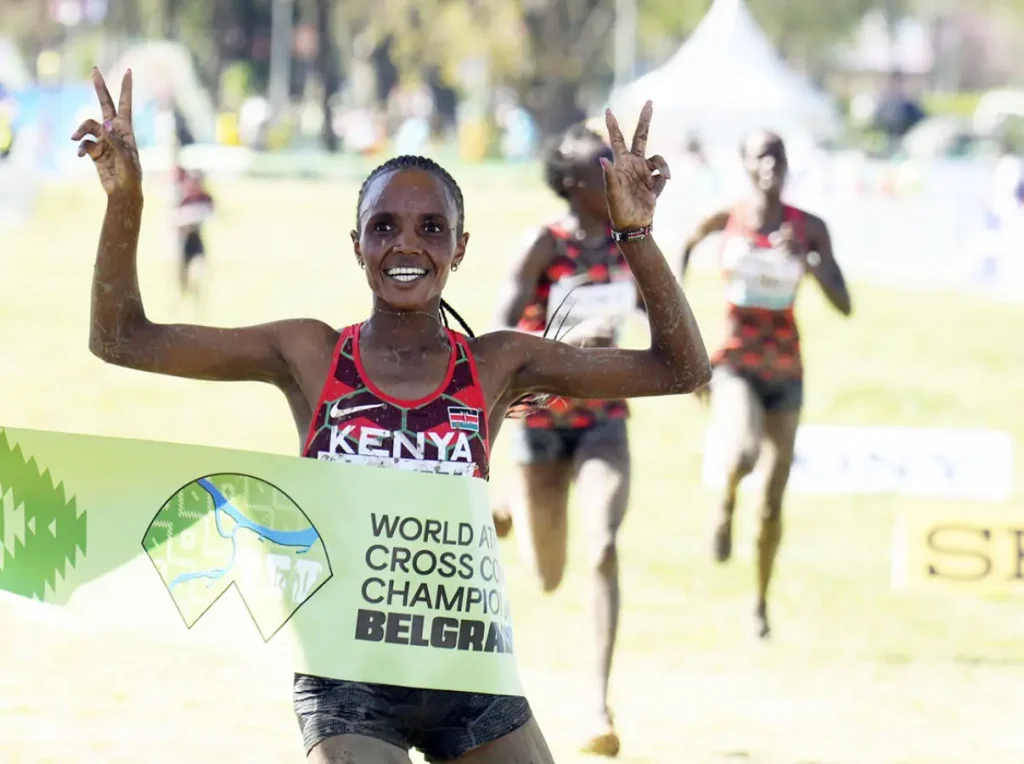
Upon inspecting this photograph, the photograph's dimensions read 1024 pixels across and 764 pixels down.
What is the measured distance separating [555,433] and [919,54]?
386 ft

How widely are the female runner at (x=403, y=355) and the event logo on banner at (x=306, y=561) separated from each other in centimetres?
7

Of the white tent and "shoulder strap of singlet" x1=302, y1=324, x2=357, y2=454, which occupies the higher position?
the white tent

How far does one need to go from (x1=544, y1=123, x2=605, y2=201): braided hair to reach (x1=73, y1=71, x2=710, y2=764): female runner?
3138 mm

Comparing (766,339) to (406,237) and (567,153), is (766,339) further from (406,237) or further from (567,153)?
(406,237)

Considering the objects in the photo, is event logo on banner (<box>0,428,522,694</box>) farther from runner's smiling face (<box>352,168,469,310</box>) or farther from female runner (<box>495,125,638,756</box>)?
female runner (<box>495,125,638,756</box>)

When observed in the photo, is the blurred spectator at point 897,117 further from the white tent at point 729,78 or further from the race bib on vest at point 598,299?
the race bib on vest at point 598,299

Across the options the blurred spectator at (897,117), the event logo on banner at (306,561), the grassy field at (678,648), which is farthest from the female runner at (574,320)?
the blurred spectator at (897,117)

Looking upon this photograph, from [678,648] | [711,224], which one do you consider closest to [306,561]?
[678,648]

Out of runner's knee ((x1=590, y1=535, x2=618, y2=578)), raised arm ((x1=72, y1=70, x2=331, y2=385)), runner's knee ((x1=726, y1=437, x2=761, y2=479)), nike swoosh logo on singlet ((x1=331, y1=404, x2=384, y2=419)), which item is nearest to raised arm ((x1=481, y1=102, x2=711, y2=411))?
nike swoosh logo on singlet ((x1=331, y1=404, x2=384, y2=419))

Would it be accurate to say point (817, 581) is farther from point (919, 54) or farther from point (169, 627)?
point (919, 54)

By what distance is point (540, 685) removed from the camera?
8.08 meters

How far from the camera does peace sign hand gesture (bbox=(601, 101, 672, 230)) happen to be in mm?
4070

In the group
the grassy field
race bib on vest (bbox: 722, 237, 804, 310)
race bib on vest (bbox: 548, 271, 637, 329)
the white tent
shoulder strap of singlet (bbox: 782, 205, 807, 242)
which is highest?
the white tent

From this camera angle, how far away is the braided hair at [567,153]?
290 inches
